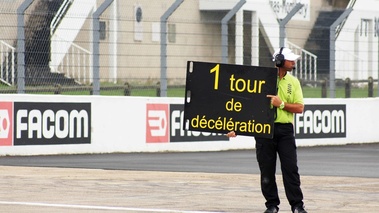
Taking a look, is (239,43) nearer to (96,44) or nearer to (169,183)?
(96,44)

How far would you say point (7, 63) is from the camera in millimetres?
19844

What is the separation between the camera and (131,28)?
22.0 m

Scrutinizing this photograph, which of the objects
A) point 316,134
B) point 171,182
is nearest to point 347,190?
point 171,182

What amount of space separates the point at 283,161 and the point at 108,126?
1042 centimetres

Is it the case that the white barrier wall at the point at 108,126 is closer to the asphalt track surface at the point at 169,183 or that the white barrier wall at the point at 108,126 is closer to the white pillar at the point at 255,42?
the asphalt track surface at the point at 169,183

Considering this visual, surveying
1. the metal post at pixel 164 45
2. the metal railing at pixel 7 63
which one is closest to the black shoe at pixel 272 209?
the metal railing at pixel 7 63

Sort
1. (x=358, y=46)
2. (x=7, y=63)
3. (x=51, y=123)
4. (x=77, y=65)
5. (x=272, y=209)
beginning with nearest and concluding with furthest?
(x=272, y=209) < (x=7, y=63) < (x=51, y=123) < (x=77, y=65) < (x=358, y=46)

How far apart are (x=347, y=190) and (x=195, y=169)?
391 cm

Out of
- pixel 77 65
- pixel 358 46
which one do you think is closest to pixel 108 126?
pixel 77 65

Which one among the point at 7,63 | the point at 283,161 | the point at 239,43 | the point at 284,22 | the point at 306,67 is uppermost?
the point at 284,22

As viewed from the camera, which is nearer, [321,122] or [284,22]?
[284,22]

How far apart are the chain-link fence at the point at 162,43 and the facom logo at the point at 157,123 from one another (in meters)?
0.52

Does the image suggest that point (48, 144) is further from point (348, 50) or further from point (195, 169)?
point (348, 50)

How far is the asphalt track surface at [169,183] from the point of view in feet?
38.8
